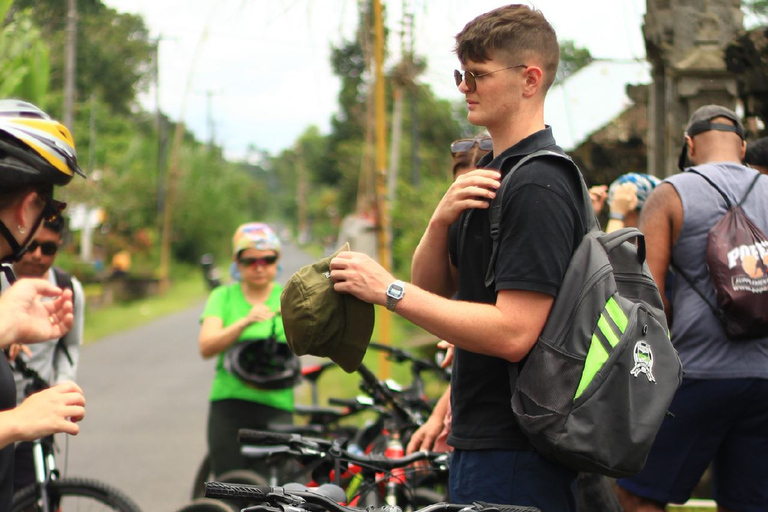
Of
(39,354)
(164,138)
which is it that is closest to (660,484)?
(39,354)

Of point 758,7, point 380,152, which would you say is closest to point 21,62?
point 380,152

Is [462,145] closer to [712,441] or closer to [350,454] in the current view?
[350,454]

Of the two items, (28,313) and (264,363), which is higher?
(28,313)

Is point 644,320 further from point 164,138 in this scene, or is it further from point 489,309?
point 164,138

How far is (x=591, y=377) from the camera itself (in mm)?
2260

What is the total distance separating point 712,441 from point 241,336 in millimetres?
2841

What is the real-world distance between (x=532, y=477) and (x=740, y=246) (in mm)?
1391

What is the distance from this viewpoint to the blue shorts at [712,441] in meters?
3.39

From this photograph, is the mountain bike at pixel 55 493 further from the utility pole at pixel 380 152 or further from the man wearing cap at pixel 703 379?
the utility pole at pixel 380 152

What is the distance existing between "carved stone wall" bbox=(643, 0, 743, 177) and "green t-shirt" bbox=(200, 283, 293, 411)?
8.76ft

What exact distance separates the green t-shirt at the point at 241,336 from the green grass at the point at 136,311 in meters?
13.3

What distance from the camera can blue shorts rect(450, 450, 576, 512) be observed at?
2418 millimetres

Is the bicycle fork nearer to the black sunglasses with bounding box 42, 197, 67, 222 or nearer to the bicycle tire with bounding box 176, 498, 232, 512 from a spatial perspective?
the bicycle tire with bounding box 176, 498, 232, 512

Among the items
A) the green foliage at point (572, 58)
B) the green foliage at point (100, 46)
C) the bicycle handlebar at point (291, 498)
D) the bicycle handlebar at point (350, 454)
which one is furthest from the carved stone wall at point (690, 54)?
the green foliage at point (100, 46)
